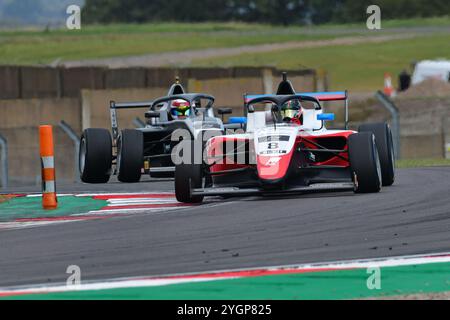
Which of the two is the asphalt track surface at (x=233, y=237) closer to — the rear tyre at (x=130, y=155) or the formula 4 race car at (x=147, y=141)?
the rear tyre at (x=130, y=155)

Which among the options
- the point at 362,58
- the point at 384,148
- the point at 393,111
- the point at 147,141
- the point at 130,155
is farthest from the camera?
the point at 362,58

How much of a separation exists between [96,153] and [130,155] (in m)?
0.71

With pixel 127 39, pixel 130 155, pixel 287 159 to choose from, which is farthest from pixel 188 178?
pixel 127 39

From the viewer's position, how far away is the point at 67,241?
10789 mm

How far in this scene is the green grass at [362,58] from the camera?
51.6 metres

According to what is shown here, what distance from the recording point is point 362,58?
56719mm

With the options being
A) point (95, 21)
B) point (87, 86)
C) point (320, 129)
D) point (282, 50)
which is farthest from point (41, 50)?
point (320, 129)

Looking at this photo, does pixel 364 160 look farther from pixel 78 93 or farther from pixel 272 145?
pixel 78 93

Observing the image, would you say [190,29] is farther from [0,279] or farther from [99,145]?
[0,279]

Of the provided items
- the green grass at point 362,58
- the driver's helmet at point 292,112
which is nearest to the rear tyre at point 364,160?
the driver's helmet at point 292,112

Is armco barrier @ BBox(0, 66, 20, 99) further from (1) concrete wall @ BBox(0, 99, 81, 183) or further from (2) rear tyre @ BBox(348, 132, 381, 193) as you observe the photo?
(2) rear tyre @ BBox(348, 132, 381, 193)

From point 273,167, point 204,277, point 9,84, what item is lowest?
point 204,277

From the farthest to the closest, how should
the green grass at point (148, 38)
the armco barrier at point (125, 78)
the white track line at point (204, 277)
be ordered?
the green grass at point (148, 38), the armco barrier at point (125, 78), the white track line at point (204, 277)

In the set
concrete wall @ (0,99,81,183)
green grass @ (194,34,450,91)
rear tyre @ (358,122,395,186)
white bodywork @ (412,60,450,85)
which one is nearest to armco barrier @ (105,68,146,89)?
concrete wall @ (0,99,81,183)
